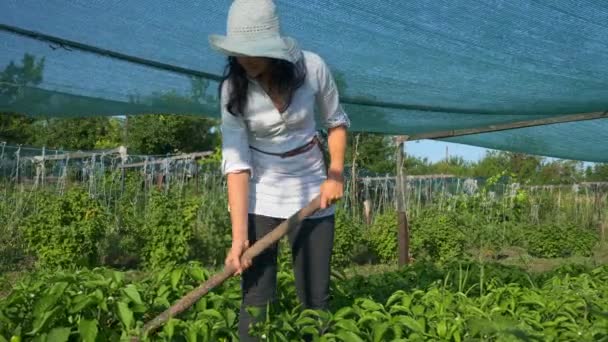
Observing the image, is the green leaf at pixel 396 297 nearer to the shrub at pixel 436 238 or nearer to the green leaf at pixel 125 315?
the green leaf at pixel 125 315

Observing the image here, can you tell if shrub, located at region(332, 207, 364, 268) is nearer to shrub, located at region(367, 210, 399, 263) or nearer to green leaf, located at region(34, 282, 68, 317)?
shrub, located at region(367, 210, 399, 263)

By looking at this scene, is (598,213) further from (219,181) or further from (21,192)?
(21,192)

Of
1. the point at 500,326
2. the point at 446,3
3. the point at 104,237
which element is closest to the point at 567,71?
the point at 446,3

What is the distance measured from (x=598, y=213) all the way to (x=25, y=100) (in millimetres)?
12741

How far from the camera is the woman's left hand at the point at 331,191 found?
2289 millimetres

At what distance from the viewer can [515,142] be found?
7.15 meters

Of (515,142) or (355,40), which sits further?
(515,142)

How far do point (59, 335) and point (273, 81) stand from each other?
1.01 m

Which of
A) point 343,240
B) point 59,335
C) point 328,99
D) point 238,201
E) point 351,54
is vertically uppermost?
point 351,54

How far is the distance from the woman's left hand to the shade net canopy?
1476 mm

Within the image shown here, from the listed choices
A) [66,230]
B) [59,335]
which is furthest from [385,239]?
[59,335]

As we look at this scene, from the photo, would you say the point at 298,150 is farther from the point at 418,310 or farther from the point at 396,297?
the point at 396,297

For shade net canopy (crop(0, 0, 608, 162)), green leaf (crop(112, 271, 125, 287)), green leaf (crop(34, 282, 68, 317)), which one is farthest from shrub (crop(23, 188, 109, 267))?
green leaf (crop(34, 282, 68, 317))

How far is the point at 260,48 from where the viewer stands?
2158 millimetres
